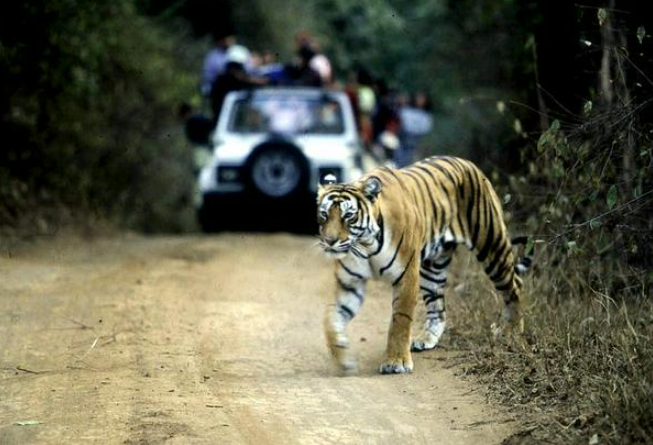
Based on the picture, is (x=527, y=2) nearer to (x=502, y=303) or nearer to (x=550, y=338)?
(x=502, y=303)

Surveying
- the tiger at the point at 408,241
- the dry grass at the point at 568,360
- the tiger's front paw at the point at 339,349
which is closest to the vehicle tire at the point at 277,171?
the dry grass at the point at 568,360

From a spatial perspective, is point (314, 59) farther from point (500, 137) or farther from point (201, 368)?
point (201, 368)

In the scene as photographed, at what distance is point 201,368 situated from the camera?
Result: 6742mm

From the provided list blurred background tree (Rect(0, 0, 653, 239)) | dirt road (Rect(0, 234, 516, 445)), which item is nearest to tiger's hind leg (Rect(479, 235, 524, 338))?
dirt road (Rect(0, 234, 516, 445))

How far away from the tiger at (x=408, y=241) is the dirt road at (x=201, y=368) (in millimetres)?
298

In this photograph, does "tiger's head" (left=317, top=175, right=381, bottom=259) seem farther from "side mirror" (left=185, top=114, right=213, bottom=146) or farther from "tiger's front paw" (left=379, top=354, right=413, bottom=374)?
"side mirror" (left=185, top=114, right=213, bottom=146)

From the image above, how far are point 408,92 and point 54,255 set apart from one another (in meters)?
17.5

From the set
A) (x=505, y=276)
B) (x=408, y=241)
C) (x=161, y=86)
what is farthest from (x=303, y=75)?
(x=408, y=241)

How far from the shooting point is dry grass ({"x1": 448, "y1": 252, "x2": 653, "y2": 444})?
507 centimetres

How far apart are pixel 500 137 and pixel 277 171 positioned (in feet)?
7.92

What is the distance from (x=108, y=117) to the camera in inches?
609

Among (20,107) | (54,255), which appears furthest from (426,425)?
(20,107)

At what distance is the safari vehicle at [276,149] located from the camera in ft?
42.0

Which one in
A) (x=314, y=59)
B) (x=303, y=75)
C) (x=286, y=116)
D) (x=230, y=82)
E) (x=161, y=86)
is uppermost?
(x=314, y=59)
